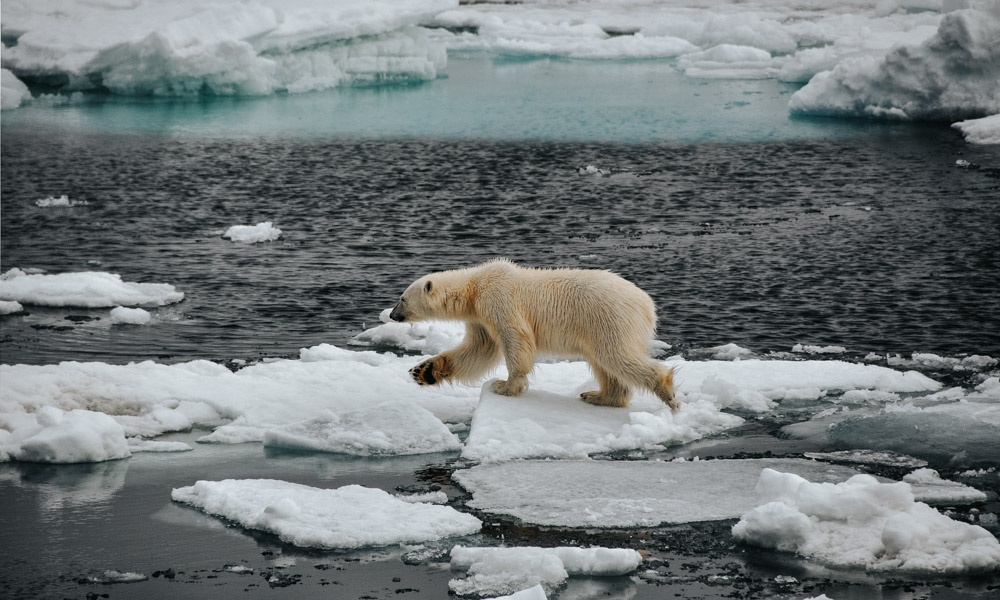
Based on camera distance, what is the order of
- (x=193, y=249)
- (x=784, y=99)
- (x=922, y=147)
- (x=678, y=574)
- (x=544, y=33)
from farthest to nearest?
(x=544, y=33) → (x=784, y=99) → (x=922, y=147) → (x=193, y=249) → (x=678, y=574)

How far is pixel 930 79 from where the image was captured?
1970cm

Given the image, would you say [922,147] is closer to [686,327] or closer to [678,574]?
[686,327]

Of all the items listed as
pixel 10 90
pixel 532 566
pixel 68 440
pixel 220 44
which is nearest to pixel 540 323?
pixel 532 566

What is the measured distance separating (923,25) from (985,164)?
1305cm

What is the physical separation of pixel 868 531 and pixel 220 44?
20.9m

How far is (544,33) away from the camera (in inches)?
1371

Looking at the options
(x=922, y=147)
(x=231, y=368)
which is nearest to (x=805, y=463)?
(x=231, y=368)

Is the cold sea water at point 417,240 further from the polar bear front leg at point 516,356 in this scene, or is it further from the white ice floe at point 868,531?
the polar bear front leg at point 516,356

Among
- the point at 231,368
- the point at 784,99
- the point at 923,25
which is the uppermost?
the point at 923,25

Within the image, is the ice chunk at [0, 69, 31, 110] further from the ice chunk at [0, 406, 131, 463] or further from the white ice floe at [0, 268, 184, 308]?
the ice chunk at [0, 406, 131, 463]

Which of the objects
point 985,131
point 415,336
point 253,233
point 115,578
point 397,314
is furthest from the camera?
point 985,131

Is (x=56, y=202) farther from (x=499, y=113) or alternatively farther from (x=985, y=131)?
(x=985, y=131)

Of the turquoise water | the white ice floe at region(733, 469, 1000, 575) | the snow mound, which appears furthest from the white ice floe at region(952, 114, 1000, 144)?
the white ice floe at region(733, 469, 1000, 575)

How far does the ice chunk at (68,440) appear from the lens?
581 cm
